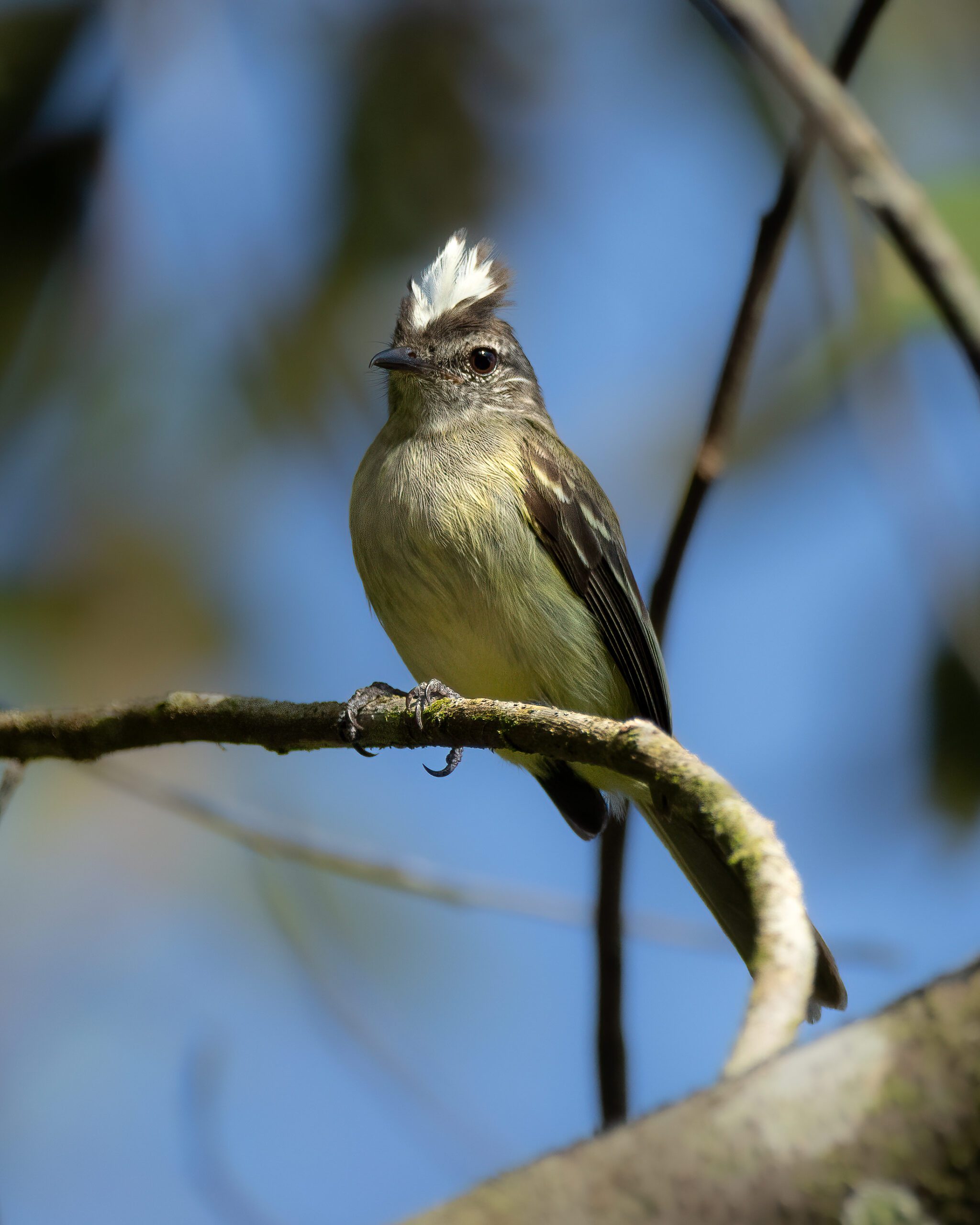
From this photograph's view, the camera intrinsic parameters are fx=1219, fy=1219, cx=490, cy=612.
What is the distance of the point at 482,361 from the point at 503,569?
1169 millimetres

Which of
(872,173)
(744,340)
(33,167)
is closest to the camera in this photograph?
(872,173)

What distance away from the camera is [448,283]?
173 inches

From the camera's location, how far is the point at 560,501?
3748 mm

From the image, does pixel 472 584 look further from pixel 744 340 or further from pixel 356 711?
pixel 744 340

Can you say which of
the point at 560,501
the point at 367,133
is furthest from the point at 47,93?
the point at 560,501

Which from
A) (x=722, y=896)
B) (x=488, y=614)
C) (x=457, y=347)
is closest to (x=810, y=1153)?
(x=722, y=896)

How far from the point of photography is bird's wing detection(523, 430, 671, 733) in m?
3.66

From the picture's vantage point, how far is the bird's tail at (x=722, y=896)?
2.79 m

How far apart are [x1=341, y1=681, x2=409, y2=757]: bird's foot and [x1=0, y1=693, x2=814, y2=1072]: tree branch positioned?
14mm

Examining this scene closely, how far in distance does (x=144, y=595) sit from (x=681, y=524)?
3.37 m

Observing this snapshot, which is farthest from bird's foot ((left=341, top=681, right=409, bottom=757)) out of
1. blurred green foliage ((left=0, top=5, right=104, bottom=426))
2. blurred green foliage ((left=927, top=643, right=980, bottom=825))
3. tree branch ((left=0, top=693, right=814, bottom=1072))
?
blurred green foliage ((left=0, top=5, right=104, bottom=426))

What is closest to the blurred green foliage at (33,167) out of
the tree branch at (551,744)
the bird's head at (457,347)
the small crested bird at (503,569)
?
the bird's head at (457,347)

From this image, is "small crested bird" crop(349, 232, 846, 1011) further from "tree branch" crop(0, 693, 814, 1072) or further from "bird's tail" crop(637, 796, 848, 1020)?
"tree branch" crop(0, 693, 814, 1072)

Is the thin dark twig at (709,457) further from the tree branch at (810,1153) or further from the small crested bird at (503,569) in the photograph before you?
the tree branch at (810,1153)
